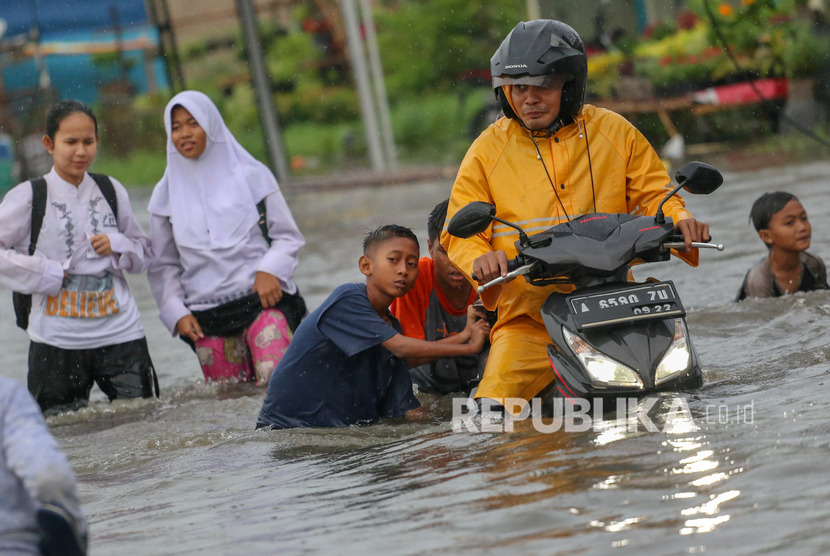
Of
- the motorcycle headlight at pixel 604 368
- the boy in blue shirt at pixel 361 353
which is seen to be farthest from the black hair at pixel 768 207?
the motorcycle headlight at pixel 604 368

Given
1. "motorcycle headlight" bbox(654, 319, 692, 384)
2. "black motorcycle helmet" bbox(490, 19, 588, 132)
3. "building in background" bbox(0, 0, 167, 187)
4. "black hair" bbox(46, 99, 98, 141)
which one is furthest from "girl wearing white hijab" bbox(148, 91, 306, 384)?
"building in background" bbox(0, 0, 167, 187)

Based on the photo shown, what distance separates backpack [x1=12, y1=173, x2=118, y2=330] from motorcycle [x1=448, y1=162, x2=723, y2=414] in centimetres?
329

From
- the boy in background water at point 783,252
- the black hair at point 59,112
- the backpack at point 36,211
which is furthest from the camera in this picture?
the boy in background water at point 783,252

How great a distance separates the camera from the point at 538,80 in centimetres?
480

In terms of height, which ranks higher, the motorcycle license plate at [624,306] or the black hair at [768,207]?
the black hair at [768,207]

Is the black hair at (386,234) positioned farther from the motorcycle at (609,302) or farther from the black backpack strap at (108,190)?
the black backpack strap at (108,190)

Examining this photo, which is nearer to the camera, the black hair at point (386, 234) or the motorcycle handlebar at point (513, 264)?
the motorcycle handlebar at point (513, 264)

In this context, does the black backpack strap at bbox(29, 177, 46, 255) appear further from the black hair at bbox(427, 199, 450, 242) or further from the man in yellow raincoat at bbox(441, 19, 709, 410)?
the man in yellow raincoat at bbox(441, 19, 709, 410)

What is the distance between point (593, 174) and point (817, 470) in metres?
1.57

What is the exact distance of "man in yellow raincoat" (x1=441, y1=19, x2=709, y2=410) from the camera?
4.83m

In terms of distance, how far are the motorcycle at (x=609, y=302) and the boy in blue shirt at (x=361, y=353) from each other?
93 centimetres

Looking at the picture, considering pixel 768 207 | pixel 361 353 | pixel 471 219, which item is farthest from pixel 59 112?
pixel 768 207

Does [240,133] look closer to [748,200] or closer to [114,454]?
[748,200]

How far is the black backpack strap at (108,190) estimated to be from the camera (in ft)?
23.5
